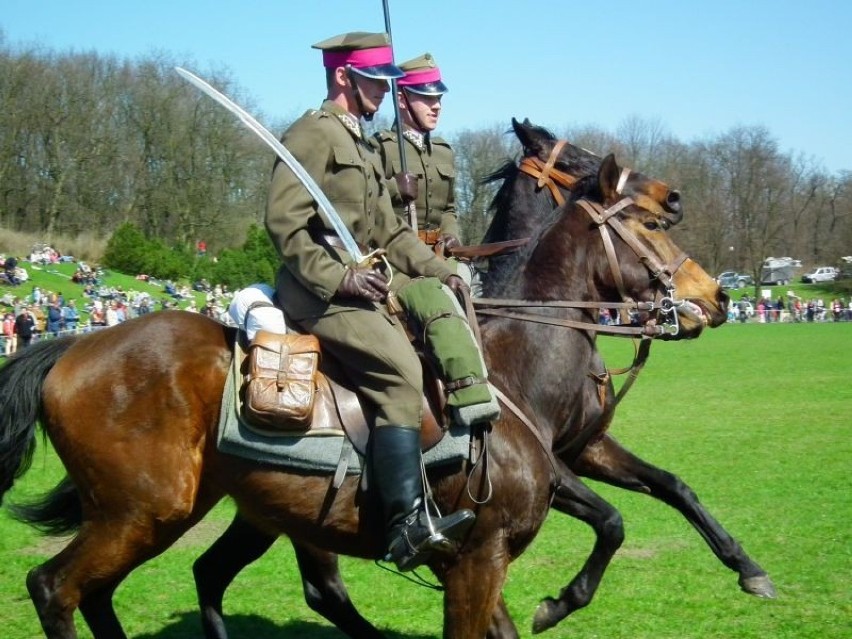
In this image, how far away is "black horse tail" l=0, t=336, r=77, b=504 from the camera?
225 inches

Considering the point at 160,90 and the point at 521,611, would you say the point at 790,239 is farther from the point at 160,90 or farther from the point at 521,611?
the point at 521,611

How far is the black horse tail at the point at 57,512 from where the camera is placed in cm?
622

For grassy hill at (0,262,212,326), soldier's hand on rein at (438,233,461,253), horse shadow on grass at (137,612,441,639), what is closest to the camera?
horse shadow on grass at (137,612,441,639)

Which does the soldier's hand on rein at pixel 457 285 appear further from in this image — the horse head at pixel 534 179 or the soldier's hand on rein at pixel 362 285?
the horse head at pixel 534 179

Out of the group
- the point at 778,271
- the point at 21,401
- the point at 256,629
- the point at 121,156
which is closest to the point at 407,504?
the point at 21,401

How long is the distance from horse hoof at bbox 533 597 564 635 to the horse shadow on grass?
74cm

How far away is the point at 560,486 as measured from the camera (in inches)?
269

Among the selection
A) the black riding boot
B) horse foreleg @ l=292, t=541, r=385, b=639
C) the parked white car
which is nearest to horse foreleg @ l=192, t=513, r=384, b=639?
horse foreleg @ l=292, t=541, r=385, b=639

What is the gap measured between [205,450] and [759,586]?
13.7 ft

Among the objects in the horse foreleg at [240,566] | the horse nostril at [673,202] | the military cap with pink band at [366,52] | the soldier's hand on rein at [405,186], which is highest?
the military cap with pink band at [366,52]

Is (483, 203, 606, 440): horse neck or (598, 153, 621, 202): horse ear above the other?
(598, 153, 621, 202): horse ear

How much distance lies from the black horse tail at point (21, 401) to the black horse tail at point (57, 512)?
0.35 meters

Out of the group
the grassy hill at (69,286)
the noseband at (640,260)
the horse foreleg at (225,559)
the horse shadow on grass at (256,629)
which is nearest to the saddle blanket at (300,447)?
the noseband at (640,260)

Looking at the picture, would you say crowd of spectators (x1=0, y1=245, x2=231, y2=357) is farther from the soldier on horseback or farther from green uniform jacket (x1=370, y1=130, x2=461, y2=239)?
the soldier on horseback
